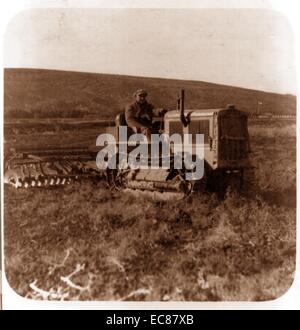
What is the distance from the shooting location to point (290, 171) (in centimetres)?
358

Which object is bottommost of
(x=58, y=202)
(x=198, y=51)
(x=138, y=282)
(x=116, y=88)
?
(x=138, y=282)

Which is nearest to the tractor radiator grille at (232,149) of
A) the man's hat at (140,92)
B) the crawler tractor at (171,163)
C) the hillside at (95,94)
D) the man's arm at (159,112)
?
the crawler tractor at (171,163)

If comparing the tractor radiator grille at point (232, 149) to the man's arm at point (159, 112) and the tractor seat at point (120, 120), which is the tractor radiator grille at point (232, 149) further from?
the tractor seat at point (120, 120)

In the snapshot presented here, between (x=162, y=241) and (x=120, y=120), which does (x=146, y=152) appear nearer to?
(x=120, y=120)

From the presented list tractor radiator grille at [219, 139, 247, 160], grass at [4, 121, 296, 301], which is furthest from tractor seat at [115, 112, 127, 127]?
tractor radiator grille at [219, 139, 247, 160]

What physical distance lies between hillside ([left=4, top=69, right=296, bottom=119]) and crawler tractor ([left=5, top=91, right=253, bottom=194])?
3.5 inches

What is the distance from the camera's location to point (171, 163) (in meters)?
3.70

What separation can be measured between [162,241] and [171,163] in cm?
68

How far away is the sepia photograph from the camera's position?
11.6 feet

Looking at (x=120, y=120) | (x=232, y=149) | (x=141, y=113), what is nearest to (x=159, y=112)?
(x=141, y=113)

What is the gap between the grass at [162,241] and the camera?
3.49 meters

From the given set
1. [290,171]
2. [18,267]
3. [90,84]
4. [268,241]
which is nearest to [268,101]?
[290,171]

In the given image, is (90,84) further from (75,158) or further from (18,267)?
(18,267)
